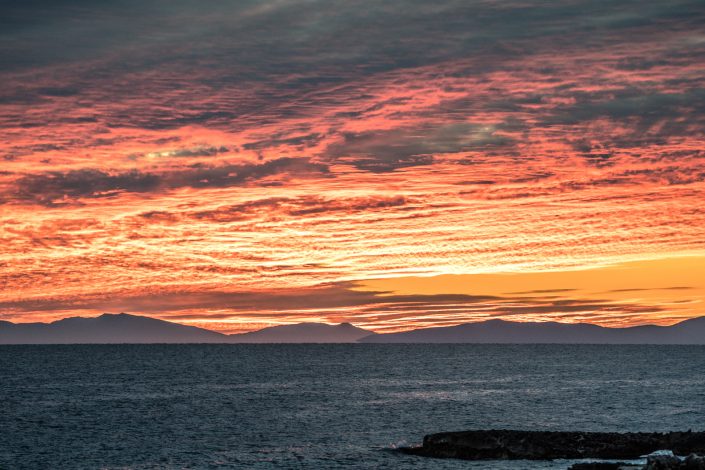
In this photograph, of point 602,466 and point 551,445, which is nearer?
point 602,466

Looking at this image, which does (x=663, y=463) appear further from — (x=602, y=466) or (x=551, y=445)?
(x=551, y=445)

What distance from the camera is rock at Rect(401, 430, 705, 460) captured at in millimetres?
55094

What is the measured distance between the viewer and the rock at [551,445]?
181 ft

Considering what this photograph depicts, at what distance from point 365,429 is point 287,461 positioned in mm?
17557

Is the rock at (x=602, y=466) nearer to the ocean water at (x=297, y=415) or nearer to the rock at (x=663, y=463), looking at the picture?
the rock at (x=663, y=463)

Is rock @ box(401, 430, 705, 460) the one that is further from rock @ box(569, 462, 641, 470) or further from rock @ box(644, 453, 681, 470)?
rock @ box(644, 453, 681, 470)

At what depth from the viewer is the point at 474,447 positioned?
186ft

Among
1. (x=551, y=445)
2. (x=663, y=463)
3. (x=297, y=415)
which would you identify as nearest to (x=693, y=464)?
(x=663, y=463)

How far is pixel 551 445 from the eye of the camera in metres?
56.5

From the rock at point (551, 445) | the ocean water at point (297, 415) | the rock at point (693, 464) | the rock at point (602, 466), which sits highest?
the rock at point (693, 464)

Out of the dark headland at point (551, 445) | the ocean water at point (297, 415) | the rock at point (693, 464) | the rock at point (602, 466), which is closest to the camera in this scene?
the rock at point (693, 464)

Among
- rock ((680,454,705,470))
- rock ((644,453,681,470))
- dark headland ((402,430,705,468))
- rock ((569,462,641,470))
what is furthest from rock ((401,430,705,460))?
rock ((680,454,705,470))

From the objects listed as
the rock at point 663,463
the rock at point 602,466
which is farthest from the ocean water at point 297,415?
the rock at point 663,463

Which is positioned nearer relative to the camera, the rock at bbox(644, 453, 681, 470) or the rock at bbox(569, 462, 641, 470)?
the rock at bbox(644, 453, 681, 470)
